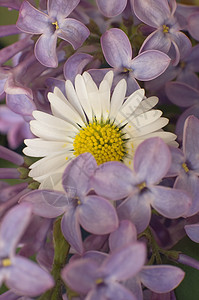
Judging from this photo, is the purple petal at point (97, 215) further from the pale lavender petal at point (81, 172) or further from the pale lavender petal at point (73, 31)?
the pale lavender petal at point (73, 31)

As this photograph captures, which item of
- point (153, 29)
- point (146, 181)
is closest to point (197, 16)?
point (153, 29)

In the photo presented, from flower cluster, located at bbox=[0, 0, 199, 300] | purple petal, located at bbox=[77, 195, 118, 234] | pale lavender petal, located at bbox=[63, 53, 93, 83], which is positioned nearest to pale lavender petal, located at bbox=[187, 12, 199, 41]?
flower cluster, located at bbox=[0, 0, 199, 300]

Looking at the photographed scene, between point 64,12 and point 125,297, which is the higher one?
point 64,12

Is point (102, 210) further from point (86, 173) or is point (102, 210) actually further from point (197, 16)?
point (197, 16)

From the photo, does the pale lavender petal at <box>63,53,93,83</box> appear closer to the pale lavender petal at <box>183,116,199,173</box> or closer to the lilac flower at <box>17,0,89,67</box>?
the lilac flower at <box>17,0,89,67</box>

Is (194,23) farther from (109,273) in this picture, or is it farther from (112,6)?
(109,273)

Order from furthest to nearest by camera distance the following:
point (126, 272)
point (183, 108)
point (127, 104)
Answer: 1. point (183, 108)
2. point (127, 104)
3. point (126, 272)

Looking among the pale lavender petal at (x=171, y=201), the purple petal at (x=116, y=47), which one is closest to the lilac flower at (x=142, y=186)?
the pale lavender petal at (x=171, y=201)
